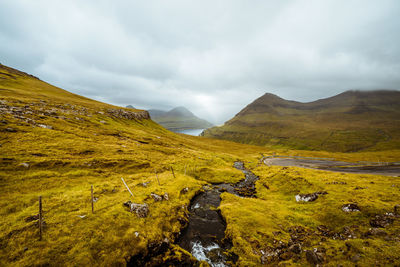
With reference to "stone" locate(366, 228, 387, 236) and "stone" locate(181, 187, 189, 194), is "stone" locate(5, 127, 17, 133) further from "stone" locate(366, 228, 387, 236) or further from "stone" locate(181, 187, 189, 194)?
"stone" locate(366, 228, 387, 236)

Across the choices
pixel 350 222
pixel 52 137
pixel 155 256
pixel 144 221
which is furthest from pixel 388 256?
pixel 52 137

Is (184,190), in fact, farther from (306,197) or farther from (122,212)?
(306,197)

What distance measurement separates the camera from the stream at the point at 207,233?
16.5m

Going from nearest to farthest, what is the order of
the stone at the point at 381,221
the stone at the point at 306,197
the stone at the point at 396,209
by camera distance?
the stone at the point at 381,221, the stone at the point at 396,209, the stone at the point at 306,197

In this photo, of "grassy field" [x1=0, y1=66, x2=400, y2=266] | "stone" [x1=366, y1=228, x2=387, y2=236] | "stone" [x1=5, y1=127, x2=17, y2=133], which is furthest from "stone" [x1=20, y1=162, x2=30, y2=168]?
"stone" [x1=366, y1=228, x2=387, y2=236]

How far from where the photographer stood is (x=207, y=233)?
20.2m

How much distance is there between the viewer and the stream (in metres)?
16.5

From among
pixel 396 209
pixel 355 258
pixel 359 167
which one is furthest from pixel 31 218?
pixel 359 167

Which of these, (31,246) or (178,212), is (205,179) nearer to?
(178,212)

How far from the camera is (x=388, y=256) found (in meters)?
11.4

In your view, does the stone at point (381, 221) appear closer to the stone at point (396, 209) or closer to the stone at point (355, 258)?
the stone at point (396, 209)

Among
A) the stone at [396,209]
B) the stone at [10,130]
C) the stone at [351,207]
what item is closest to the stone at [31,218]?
the stone at [10,130]

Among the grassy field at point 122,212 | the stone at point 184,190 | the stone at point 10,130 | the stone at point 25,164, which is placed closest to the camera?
the grassy field at point 122,212

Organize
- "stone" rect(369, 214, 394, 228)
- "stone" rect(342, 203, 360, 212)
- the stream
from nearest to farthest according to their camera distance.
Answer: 1. "stone" rect(369, 214, 394, 228)
2. the stream
3. "stone" rect(342, 203, 360, 212)
